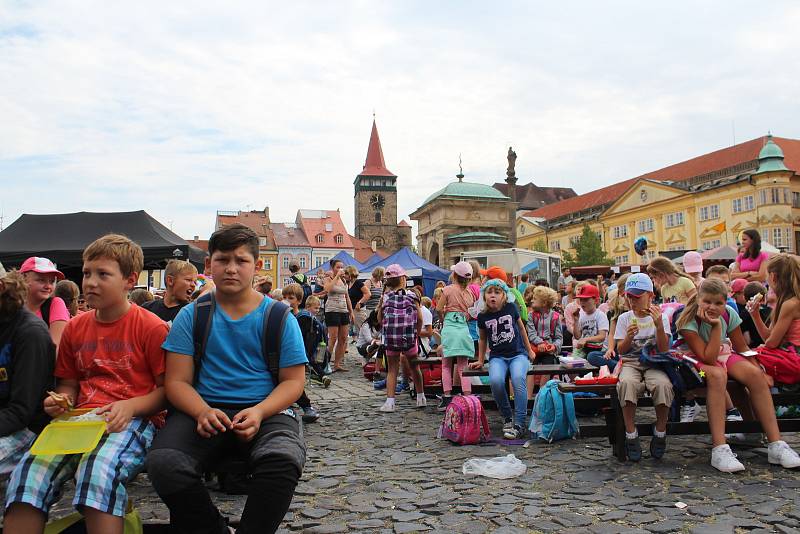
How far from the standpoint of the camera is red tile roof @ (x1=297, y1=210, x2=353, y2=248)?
8194 cm

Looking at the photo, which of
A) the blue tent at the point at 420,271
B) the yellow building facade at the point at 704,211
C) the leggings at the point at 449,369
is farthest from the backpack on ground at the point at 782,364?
the yellow building facade at the point at 704,211

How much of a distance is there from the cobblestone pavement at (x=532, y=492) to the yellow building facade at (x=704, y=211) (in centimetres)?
4625

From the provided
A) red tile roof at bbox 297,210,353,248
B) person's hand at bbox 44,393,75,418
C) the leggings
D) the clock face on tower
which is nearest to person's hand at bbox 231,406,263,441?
person's hand at bbox 44,393,75,418

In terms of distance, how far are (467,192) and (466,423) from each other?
47.3 m

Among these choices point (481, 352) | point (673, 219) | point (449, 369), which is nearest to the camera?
point (481, 352)

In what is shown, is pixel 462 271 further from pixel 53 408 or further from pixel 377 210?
pixel 377 210

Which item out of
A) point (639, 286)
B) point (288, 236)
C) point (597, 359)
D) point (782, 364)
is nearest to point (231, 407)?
point (639, 286)

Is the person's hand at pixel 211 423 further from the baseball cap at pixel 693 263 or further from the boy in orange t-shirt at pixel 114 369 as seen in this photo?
the baseball cap at pixel 693 263

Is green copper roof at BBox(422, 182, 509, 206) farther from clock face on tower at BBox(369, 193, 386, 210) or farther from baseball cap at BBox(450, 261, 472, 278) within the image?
clock face on tower at BBox(369, 193, 386, 210)

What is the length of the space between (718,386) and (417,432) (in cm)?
310

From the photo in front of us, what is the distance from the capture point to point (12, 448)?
3.20 meters

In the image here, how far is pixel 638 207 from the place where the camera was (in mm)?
69312

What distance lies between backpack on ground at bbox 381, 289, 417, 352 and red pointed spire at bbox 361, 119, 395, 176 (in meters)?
95.2

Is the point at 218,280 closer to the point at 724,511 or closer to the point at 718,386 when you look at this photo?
the point at 724,511
